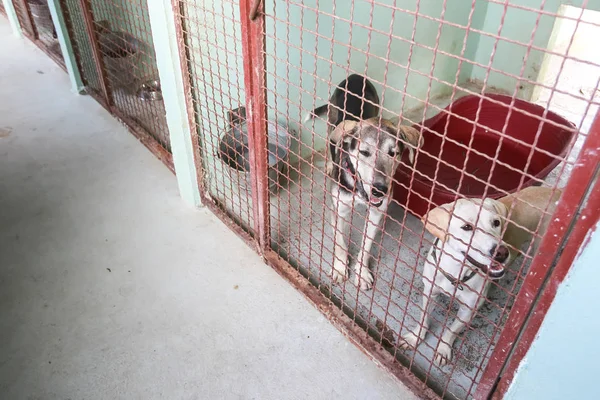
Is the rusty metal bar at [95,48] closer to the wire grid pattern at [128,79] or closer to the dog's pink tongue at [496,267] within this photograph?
the wire grid pattern at [128,79]

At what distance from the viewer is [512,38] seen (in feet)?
13.4

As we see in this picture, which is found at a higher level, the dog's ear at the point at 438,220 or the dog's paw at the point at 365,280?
the dog's ear at the point at 438,220

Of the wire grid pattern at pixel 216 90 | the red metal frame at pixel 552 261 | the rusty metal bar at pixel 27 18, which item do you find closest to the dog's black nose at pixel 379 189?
the wire grid pattern at pixel 216 90

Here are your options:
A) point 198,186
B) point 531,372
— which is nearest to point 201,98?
point 198,186

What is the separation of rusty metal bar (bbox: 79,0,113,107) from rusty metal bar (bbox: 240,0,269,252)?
6.95 ft

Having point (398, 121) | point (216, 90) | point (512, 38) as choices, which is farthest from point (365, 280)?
point (512, 38)

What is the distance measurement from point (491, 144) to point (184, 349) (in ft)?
8.64

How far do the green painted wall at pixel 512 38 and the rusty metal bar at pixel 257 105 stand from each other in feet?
8.62

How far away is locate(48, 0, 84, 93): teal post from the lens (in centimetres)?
388

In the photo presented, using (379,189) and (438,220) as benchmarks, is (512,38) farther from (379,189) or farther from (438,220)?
(438,220)

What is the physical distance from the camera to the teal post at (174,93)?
2.34 metres

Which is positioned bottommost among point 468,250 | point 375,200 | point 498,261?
point 375,200

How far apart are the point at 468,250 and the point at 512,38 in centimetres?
339

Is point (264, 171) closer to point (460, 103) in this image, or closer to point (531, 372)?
point (531, 372)
